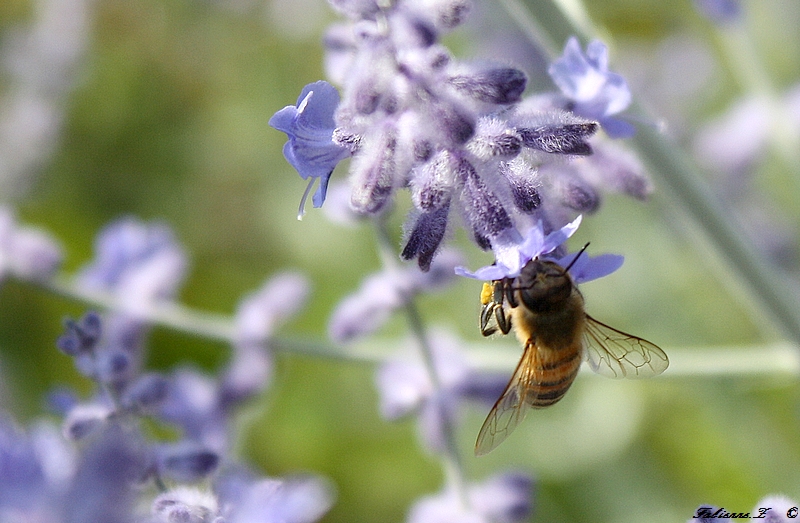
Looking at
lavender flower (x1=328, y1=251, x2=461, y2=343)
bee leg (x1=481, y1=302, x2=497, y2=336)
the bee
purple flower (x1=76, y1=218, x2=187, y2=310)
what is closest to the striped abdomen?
the bee

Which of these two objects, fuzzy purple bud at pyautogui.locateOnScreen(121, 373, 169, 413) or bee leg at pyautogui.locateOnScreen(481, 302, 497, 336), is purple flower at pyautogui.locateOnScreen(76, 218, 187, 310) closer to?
fuzzy purple bud at pyautogui.locateOnScreen(121, 373, 169, 413)

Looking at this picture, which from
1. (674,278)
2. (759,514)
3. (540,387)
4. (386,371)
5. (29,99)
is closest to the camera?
(759,514)

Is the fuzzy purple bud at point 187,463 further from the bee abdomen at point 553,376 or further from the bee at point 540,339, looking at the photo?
the bee abdomen at point 553,376

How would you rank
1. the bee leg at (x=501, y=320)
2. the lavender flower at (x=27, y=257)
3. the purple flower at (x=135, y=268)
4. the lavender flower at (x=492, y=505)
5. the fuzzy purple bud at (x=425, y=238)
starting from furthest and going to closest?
the purple flower at (x=135, y=268), the lavender flower at (x=27, y=257), the lavender flower at (x=492, y=505), the bee leg at (x=501, y=320), the fuzzy purple bud at (x=425, y=238)

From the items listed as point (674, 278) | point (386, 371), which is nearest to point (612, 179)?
point (386, 371)

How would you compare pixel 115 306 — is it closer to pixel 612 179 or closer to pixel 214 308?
pixel 612 179

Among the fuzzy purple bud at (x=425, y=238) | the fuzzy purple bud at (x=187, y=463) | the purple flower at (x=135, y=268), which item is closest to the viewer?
the fuzzy purple bud at (x=425, y=238)

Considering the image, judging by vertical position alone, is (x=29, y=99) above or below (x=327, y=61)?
above

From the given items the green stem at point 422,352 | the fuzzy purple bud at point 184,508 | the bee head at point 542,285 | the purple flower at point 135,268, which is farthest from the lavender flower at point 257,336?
the fuzzy purple bud at point 184,508
